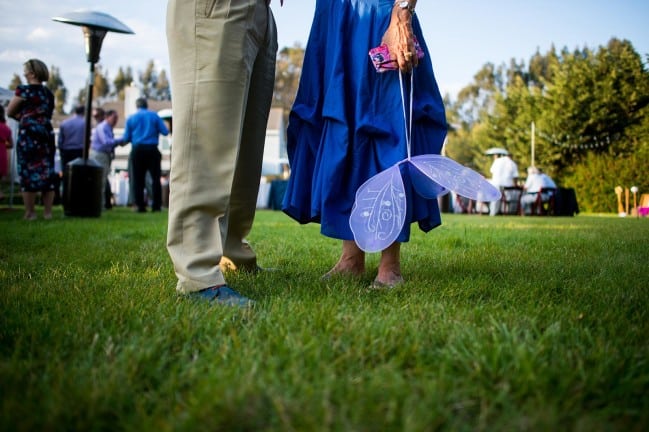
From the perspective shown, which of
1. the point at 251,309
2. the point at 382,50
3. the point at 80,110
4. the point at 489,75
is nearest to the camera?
the point at 251,309

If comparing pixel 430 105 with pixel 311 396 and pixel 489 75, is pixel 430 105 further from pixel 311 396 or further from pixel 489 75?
pixel 489 75

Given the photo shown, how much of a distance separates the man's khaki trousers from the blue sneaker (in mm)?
21

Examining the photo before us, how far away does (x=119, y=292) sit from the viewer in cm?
182

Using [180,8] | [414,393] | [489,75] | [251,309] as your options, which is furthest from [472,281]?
[489,75]

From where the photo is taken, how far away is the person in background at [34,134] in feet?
19.3

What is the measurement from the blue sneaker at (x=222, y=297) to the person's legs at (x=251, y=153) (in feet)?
1.34

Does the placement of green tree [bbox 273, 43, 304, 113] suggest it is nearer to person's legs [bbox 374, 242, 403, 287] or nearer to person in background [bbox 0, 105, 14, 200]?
person in background [bbox 0, 105, 14, 200]

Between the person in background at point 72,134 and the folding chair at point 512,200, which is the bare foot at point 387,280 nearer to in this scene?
the person in background at point 72,134

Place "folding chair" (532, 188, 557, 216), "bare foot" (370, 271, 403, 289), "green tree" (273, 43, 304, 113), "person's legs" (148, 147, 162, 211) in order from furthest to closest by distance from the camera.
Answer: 1. "green tree" (273, 43, 304, 113)
2. "folding chair" (532, 188, 557, 216)
3. "person's legs" (148, 147, 162, 211)
4. "bare foot" (370, 271, 403, 289)

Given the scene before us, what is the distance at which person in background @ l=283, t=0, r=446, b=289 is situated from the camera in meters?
2.13

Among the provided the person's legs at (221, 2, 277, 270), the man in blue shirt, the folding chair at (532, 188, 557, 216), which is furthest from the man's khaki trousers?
the folding chair at (532, 188, 557, 216)

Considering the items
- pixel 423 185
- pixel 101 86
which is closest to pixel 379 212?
pixel 423 185

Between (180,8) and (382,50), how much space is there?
0.75 metres

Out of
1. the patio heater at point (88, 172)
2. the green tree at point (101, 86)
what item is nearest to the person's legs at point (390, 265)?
the patio heater at point (88, 172)
